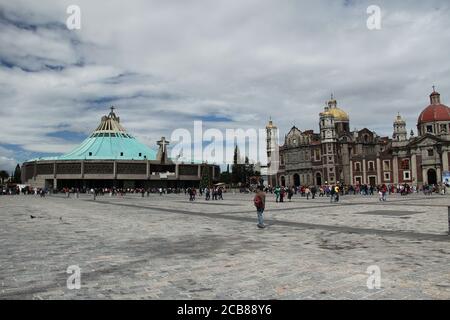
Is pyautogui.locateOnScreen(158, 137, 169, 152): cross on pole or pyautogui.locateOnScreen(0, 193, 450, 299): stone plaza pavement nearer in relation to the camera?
pyautogui.locateOnScreen(0, 193, 450, 299): stone plaza pavement

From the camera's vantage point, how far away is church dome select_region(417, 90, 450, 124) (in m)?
82.5

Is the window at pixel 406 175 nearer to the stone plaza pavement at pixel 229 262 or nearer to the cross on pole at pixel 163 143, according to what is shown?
the cross on pole at pixel 163 143

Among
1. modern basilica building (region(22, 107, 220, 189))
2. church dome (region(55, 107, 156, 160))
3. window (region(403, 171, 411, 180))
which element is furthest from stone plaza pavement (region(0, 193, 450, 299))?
church dome (region(55, 107, 156, 160))

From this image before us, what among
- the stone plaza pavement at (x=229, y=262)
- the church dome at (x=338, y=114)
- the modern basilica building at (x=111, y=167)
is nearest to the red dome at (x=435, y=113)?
the church dome at (x=338, y=114)

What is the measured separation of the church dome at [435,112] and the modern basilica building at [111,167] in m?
51.5

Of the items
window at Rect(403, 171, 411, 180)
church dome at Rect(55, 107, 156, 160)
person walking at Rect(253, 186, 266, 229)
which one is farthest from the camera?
church dome at Rect(55, 107, 156, 160)

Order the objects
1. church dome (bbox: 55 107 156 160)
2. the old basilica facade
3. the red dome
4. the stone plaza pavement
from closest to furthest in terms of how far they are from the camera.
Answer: the stone plaza pavement, the old basilica facade, the red dome, church dome (bbox: 55 107 156 160)

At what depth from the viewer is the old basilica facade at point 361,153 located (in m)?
79.1

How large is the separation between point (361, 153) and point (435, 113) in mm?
20865

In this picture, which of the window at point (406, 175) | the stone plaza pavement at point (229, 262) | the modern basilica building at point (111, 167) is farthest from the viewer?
the modern basilica building at point (111, 167)

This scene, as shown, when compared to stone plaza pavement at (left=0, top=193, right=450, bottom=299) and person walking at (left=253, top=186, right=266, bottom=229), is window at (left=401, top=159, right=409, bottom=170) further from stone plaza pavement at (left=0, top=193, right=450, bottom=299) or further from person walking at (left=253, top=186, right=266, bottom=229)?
person walking at (left=253, top=186, right=266, bottom=229)

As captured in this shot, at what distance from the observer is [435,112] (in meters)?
83.2

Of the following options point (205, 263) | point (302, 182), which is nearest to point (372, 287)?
point (205, 263)
